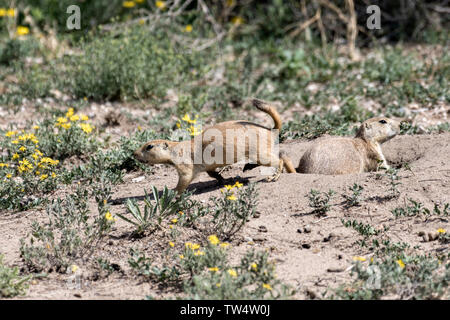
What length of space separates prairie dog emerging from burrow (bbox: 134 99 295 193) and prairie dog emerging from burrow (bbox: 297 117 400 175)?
11.7 inches

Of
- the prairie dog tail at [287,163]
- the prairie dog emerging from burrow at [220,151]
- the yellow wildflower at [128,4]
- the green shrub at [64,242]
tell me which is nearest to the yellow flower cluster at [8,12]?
the yellow wildflower at [128,4]

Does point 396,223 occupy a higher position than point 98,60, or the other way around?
point 98,60

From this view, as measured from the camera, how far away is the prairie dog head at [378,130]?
7.49 m

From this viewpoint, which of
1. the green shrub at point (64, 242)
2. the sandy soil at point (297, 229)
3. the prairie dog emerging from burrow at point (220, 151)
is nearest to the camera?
the sandy soil at point (297, 229)

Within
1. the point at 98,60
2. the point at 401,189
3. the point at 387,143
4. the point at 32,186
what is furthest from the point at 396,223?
the point at 98,60

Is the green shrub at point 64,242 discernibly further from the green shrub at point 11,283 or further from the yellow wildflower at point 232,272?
the yellow wildflower at point 232,272

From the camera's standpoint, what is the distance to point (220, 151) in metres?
6.77

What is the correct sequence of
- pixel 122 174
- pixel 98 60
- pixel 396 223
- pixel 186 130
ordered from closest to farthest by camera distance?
1. pixel 396 223
2. pixel 122 174
3. pixel 186 130
4. pixel 98 60

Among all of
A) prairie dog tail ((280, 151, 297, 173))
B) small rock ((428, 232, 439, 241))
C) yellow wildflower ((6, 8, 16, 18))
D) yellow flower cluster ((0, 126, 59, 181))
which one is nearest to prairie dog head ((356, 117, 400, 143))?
prairie dog tail ((280, 151, 297, 173))

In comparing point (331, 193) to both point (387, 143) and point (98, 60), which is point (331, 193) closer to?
point (387, 143)

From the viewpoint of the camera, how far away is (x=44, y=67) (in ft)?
36.4

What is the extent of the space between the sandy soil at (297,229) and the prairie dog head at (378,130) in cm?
41

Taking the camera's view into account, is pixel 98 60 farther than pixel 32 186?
Yes
